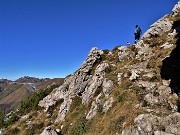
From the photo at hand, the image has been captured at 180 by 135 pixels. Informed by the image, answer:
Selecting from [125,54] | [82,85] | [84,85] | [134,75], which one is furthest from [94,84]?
[125,54]

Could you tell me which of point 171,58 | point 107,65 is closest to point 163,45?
point 171,58

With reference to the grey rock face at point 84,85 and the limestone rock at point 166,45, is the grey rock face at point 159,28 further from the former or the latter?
the grey rock face at point 84,85

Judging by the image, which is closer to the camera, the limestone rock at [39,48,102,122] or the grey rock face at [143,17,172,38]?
the limestone rock at [39,48,102,122]

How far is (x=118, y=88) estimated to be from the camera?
151ft

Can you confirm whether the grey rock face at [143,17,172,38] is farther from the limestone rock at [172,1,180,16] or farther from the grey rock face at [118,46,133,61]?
the grey rock face at [118,46,133,61]

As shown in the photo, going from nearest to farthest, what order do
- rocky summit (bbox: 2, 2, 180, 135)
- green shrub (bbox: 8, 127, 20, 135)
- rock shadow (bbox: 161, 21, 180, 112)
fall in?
rocky summit (bbox: 2, 2, 180, 135) < rock shadow (bbox: 161, 21, 180, 112) < green shrub (bbox: 8, 127, 20, 135)

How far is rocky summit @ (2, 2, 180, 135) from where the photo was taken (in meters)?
35.4

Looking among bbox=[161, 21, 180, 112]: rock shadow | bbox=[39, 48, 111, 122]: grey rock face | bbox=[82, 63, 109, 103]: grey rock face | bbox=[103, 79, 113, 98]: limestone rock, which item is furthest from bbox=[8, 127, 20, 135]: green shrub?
bbox=[161, 21, 180, 112]: rock shadow

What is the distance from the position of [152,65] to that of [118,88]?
8739mm

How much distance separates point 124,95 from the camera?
4222 centimetres

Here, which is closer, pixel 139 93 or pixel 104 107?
pixel 139 93

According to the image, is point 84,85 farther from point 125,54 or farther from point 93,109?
point 93,109

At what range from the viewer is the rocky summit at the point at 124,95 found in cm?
3538

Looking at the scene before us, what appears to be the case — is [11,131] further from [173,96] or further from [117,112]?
[173,96]
